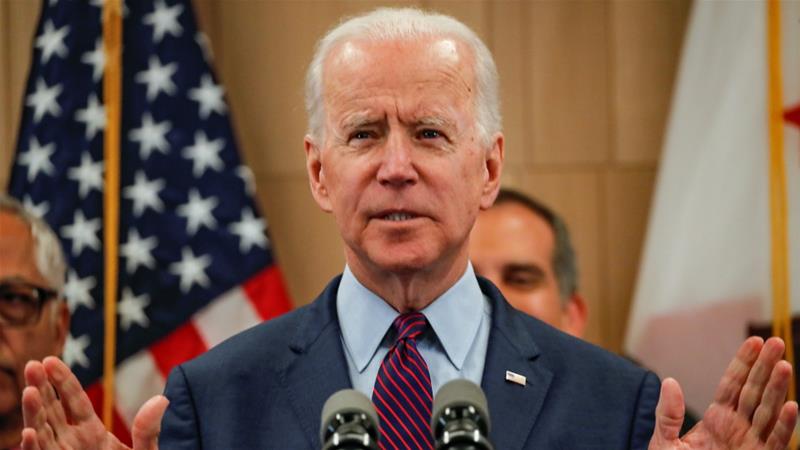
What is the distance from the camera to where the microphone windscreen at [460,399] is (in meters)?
1.56

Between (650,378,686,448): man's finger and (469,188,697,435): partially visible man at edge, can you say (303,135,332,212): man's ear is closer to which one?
(650,378,686,448): man's finger

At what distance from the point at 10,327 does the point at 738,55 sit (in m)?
2.43

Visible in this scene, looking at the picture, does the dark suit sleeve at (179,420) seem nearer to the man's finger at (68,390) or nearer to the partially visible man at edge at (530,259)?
the man's finger at (68,390)

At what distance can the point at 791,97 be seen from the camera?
4.03 metres

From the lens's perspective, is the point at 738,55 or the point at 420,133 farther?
the point at 738,55

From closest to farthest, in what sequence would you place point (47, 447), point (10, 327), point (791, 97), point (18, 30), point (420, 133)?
point (47, 447) → point (420, 133) → point (10, 327) → point (791, 97) → point (18, 30)

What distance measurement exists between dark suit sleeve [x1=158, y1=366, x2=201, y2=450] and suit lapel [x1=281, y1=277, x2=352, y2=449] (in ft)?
0.55

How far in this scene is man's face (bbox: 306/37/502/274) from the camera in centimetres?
215

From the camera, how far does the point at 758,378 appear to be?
6.75 feet

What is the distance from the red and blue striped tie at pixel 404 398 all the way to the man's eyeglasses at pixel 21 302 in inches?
64.0

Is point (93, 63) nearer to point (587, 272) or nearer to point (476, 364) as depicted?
point (587, 272)

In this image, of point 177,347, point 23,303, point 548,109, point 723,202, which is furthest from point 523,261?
point 23,303

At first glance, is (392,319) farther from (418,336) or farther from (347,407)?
(347,407)

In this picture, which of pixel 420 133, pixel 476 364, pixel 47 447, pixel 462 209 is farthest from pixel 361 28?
pixel 47 447
